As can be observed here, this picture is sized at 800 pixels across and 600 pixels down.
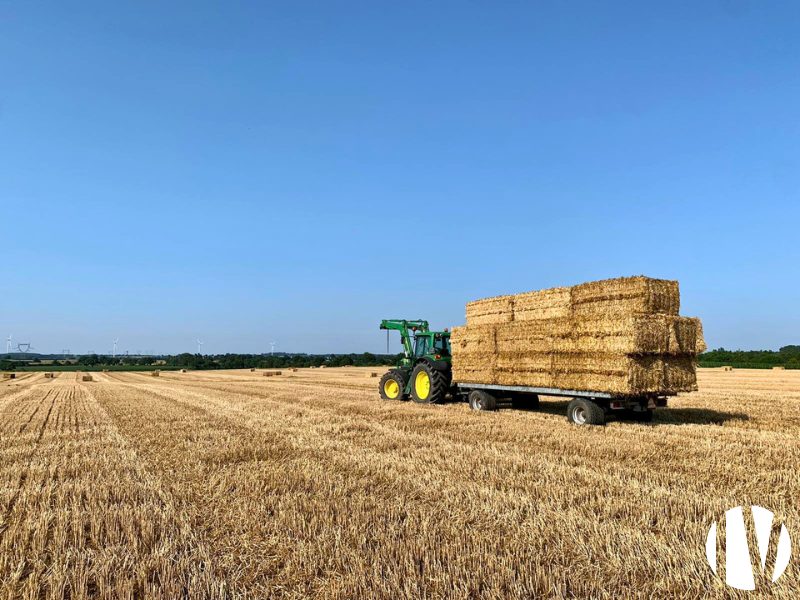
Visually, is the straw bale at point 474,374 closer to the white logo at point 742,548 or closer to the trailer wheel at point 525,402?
the trailer wheel at point 525,402

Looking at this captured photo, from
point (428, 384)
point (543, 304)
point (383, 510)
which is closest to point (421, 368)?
point (428, 384)

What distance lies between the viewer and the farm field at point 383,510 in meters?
3.58

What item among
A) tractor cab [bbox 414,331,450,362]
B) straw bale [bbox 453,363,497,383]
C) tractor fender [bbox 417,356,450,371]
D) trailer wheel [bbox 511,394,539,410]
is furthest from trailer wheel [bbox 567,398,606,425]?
tractor cab [bbox 414,331,450,362]

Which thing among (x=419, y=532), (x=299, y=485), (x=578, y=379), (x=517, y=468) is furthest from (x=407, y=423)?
(x=419, y=532)

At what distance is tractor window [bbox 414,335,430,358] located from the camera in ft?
58.4

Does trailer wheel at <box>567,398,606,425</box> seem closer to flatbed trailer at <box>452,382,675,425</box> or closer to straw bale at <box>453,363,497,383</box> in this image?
flatbed trailer at <box>452,382,675,425</box>

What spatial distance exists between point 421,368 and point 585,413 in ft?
20.8

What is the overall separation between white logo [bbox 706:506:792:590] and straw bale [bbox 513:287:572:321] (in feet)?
24.6

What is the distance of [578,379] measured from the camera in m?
11.4

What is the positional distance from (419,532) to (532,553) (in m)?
0.96

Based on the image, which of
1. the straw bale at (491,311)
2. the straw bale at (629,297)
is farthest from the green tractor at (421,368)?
the straw bale at (629,297)

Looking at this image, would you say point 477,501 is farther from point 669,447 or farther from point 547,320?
point 547,320

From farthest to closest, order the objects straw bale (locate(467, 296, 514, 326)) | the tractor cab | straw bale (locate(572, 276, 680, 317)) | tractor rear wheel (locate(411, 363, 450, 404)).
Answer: the tractor cab, tractor rear wheel (locate(411, 363, 450, 404)), straw bale (locate(467, 296, 514, 326)), straw bale (locate(572, 276, 680, 317))

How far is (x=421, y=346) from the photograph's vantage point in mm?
17953
